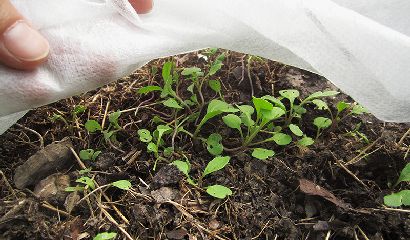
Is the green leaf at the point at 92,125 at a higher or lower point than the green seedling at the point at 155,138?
lower

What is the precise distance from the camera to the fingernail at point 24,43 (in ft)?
2.46

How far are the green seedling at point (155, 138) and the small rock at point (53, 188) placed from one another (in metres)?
0.20

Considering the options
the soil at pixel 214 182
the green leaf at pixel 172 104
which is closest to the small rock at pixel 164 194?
the soil at pixel 214 182

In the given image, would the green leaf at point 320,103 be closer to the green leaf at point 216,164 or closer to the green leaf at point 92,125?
the green leaf at point 216,164

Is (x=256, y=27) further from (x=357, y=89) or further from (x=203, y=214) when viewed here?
(x=203, y=214)

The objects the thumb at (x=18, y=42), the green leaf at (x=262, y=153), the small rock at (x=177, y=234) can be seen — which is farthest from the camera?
the green leaf at (x=262, y=153)

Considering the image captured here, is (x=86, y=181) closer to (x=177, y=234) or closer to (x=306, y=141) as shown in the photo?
(x=177, y=234)

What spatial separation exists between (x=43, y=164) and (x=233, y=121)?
0.48 m

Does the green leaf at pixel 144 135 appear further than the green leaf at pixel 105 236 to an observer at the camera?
Yes

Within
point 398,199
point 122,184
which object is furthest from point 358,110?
point 122,184

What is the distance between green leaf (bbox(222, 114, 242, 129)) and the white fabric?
208 mm

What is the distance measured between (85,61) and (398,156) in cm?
78

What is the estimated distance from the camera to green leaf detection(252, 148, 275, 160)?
0.97 m

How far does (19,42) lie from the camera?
2.47 ft
